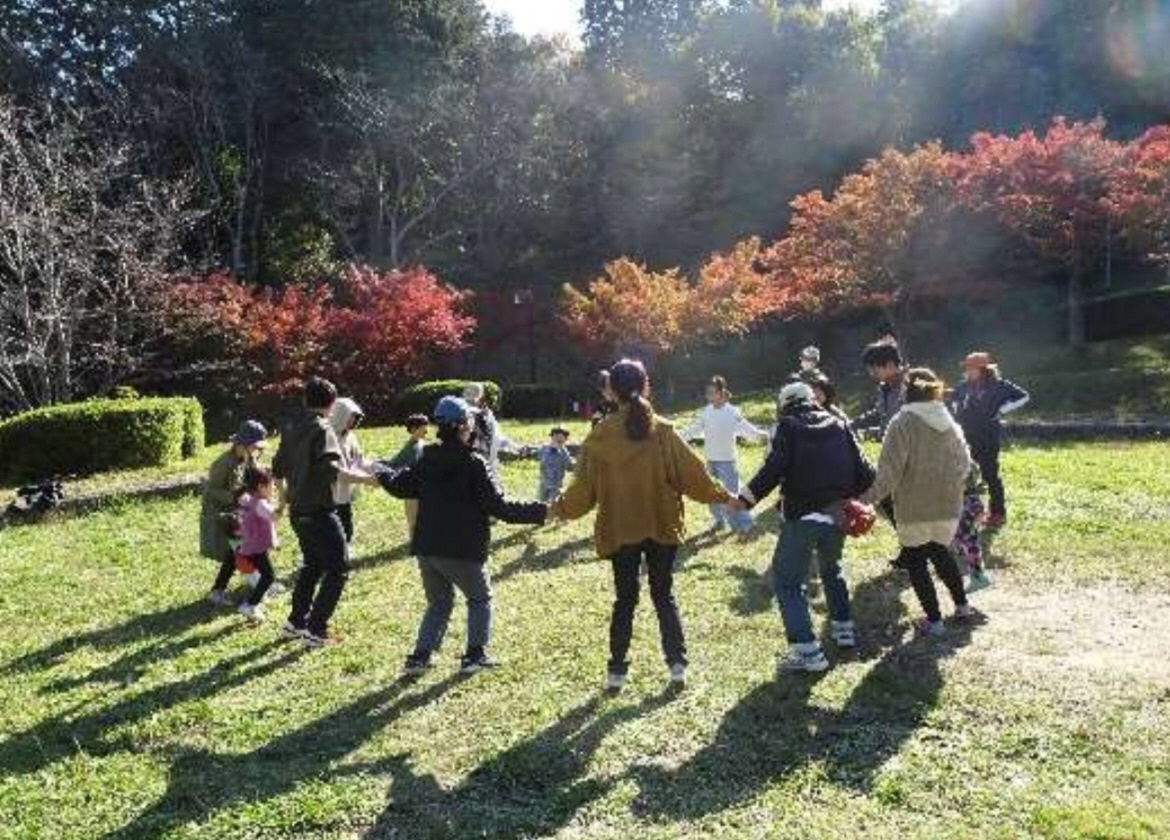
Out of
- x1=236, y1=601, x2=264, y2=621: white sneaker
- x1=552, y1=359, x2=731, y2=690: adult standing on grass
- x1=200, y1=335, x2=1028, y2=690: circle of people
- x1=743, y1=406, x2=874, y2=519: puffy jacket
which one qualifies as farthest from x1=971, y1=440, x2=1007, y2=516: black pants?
x1=236, y1=601, x2=264, y2=621: white sneaker

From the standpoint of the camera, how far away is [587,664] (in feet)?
22.3

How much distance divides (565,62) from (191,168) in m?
15.9

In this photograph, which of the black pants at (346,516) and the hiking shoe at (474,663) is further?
the black pants at (346,516)

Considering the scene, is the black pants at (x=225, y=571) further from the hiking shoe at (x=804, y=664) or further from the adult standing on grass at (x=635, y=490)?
the hiking shoe at (x=804, y=664)

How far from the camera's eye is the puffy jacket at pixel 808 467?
629 centimetres

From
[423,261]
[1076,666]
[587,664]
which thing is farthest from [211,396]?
[1076,666]

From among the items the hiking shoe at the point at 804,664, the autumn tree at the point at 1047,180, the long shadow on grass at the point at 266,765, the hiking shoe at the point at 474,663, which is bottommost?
the long shadow on grass at the point at 266,765

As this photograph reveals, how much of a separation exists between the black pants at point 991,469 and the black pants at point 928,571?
3.24 metres

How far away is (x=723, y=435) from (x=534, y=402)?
669 inches

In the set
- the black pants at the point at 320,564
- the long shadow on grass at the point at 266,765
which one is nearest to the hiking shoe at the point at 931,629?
the long shadow on grass at the point at 266,765

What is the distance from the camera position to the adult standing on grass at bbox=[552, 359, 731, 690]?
5.97 m

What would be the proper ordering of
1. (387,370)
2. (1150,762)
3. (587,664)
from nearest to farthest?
(1150,762) < (587,664) < (387,370)

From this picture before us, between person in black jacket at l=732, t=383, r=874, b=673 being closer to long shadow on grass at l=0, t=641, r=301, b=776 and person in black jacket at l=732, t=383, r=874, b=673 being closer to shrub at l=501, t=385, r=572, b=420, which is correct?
long shadow on grass at l=0, t=641, r=301, b=776

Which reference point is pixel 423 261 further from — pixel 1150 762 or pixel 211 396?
pixel 1150 762
